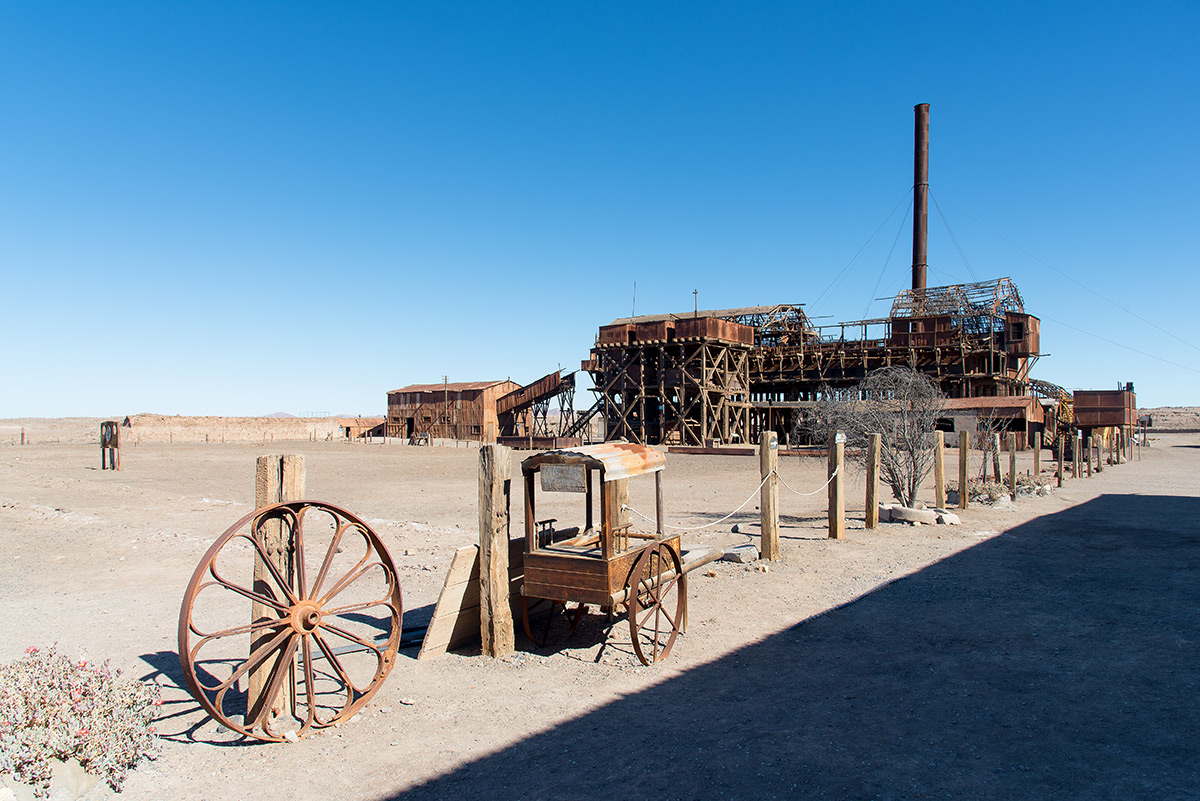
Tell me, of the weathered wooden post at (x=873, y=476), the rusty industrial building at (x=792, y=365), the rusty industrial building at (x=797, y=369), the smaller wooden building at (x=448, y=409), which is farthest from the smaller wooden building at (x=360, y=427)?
the weathered wooden post at (x=873, y=476)

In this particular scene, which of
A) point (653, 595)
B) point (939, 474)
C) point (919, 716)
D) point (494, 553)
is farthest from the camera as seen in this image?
point (939, 474)

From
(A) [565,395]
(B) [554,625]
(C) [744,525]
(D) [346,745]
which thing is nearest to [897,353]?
(A) [565,395]

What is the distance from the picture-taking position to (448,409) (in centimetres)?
5519

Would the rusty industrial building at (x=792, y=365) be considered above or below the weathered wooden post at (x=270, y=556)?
above

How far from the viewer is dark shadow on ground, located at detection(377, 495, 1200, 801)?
14.9 feet

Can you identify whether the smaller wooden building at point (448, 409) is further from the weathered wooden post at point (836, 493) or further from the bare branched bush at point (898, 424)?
the weathered wooden post at point (836, 493)

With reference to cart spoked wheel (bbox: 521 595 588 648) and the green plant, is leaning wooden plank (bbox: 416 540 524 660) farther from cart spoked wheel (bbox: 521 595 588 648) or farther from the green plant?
the green plant

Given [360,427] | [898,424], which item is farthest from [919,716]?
[360,427]

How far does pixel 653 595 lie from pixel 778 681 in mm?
1418

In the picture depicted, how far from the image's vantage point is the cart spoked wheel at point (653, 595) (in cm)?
677

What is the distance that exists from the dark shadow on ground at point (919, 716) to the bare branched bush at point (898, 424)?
6544mm

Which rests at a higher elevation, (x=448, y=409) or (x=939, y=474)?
A: (x=448, y=409)

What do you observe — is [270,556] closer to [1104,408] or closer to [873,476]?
[873,476]

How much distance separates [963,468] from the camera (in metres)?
16.6
